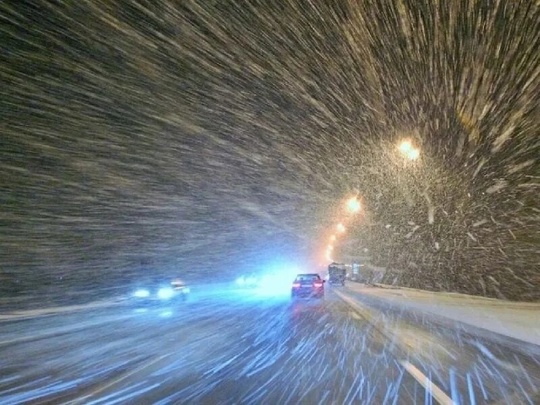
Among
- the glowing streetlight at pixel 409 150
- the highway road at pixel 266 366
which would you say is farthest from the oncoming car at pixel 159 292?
the glowing streetlight at pixel 409 150

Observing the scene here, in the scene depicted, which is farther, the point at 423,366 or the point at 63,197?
the point at 63,197

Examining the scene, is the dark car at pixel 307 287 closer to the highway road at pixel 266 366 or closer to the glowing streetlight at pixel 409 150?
the glowing streetlight at pixel 409 150

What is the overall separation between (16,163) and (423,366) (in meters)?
24.1

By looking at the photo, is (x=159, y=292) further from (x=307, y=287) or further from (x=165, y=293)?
(x=307, y=287)

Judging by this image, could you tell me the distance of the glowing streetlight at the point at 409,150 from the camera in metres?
26.4

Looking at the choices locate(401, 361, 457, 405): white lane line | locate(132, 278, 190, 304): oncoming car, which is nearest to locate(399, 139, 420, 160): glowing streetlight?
locate(132, 278, 190, 304): oncoming car

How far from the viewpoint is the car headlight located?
107 feet

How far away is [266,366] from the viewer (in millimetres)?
10000

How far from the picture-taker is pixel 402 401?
718 centimetres

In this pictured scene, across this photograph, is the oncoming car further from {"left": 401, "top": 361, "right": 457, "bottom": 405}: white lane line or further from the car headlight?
{"left": 401, "top": 361, "right": 457, "bottom": 405}: white lane line

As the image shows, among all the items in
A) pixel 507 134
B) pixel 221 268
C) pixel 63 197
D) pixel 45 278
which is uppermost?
pixel 221 268

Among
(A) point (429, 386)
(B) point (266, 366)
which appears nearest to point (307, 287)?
(B) point (266, 366)

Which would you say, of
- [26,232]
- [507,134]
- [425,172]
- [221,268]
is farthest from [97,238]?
[221,268]

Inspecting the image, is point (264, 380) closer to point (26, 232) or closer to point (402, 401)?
point (402, 401)
